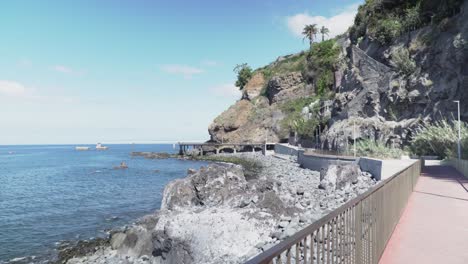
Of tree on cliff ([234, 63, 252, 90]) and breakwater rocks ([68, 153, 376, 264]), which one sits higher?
tree on cliff ([234, 63, 252, 90])

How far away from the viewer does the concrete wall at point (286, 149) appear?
191 ft

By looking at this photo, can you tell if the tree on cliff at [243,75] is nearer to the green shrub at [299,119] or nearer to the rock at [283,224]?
the green shrub at [299,119]

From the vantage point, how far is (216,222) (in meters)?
12.2

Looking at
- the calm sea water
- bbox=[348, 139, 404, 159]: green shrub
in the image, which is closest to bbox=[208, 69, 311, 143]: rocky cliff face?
bbox=[348, 139, 404, 159]: green shrub

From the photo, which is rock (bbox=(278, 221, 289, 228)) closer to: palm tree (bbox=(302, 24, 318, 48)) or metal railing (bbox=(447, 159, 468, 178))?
metal railing (bbox=(447, 159, 468, 178))

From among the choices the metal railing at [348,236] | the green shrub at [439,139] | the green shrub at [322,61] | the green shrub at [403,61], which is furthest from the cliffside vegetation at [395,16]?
the metal railing at [348,236]

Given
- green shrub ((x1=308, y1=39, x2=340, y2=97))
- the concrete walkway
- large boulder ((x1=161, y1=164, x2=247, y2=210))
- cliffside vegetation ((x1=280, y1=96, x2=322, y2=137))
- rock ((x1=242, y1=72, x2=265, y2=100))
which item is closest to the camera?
the concrete walkway

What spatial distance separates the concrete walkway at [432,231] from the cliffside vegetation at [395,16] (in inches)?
1247

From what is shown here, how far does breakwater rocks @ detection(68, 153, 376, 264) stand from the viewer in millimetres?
11289

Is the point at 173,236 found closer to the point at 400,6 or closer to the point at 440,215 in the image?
the point at 440,215

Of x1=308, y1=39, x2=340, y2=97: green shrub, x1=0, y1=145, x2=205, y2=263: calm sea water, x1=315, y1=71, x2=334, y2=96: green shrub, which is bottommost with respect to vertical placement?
x1=0, y1=145, x2=205, y2=263: calm sea water

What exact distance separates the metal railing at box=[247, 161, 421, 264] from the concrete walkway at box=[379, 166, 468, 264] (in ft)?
0.95

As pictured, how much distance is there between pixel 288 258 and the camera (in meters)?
2.49

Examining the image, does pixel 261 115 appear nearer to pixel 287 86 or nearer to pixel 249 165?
pixel 287 86
